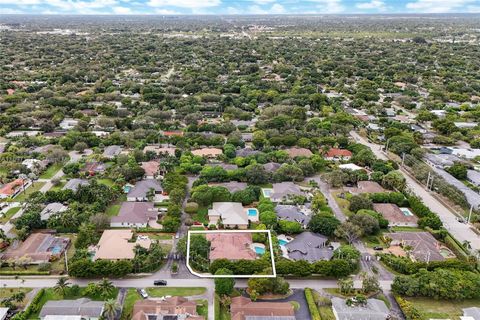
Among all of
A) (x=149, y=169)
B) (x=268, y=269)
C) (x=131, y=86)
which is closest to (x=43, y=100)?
(x=131, y=86)

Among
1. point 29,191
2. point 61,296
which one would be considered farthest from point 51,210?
point 61,296

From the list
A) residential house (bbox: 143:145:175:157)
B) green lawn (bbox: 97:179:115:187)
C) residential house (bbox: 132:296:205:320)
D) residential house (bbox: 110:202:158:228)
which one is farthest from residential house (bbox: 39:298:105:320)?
residential house (bbox: 143:145:175:157)

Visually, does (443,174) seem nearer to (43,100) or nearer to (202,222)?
(202,222)

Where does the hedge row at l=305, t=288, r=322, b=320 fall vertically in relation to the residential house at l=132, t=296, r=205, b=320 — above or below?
below

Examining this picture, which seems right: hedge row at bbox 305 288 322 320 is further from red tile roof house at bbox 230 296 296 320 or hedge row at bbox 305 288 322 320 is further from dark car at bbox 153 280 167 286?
dark car at bbox 153 280 167 286

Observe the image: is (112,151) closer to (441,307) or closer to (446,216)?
(446,216)

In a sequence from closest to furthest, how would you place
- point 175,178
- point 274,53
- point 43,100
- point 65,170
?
point 175,178 < point 65,170 < point 43,100 < point 274,53
